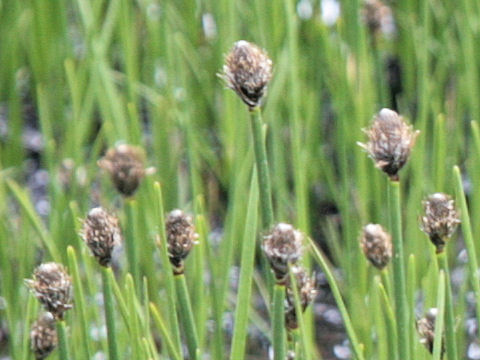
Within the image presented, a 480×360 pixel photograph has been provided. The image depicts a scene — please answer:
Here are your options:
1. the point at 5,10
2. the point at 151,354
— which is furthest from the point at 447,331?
the point at 5,10

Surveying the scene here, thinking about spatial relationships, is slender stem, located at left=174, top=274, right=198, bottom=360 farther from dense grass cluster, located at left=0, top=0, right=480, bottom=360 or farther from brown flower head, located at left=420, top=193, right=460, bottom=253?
brown flower head, located at left=420, top=193, right=460, bottom=253

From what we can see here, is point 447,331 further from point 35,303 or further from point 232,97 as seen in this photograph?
point 232,97

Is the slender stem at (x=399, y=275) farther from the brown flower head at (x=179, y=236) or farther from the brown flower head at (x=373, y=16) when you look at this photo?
the brown flower head at (x=373, y=16)

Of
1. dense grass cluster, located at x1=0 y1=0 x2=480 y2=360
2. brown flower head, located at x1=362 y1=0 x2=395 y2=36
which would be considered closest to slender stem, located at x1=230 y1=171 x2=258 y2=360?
dense grass cluster, located at x1=0 y1=0 x2=480 y2=360

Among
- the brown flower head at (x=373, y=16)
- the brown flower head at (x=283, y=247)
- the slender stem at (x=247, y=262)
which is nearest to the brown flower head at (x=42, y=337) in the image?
the slender stem at (x=247, y=262)

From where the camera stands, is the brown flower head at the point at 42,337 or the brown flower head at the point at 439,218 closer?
the brown flower head at the point at 439,218

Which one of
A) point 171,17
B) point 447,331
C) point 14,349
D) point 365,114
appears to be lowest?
point 447,331
